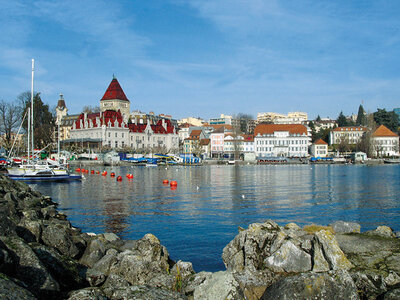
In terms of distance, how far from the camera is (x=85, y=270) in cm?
1009

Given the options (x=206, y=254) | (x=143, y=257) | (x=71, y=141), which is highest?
(x=71, y=141)

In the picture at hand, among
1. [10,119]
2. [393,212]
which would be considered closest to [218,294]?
[393,212]

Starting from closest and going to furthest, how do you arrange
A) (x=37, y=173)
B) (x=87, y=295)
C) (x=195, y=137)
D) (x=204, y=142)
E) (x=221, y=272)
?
(x=87, y=295) < (x=221, y=272) < (x=37, y=173) < (x=204, y=142) < (x=195, y=137)

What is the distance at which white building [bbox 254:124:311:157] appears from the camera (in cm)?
13850

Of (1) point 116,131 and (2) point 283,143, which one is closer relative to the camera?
(1) point 116,131

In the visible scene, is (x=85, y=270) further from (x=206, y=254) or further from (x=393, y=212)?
(x=393, y=212)

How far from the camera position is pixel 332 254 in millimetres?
9289

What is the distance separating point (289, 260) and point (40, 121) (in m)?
108

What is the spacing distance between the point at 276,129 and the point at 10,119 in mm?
90677

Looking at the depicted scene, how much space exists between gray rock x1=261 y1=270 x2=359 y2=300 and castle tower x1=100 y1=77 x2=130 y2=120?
133m

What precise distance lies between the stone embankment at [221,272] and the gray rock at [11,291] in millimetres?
14

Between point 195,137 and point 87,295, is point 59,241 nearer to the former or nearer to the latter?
point 87,295

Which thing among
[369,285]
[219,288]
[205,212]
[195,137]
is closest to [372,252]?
[369,285]

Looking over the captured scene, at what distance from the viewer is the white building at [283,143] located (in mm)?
138500
